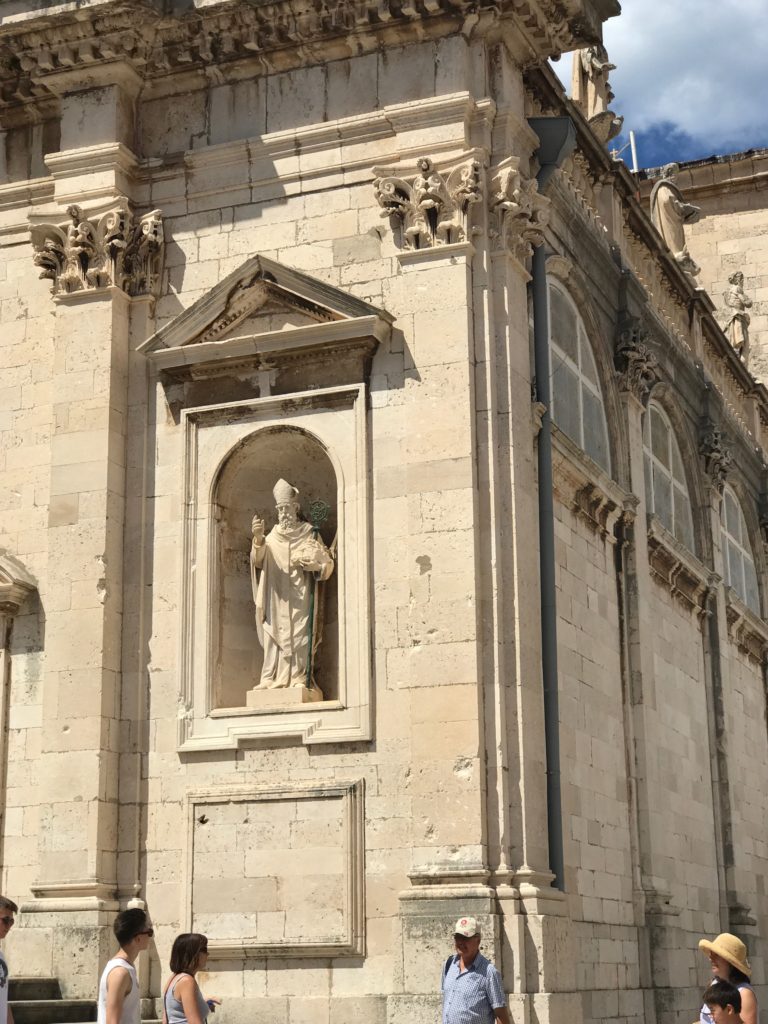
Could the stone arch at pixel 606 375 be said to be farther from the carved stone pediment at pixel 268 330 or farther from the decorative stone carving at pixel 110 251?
the decorative stone carving at pixel 110 251

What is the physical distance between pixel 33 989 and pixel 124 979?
5.66m

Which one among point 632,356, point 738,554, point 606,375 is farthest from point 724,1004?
point 738,554

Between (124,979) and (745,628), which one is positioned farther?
(745,628)

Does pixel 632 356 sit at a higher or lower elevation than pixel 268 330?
higher

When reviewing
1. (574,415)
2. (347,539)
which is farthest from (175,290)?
(574,415)

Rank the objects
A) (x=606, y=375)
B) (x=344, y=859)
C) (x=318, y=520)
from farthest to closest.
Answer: (x=606, y=375) < (x=318, y=520) < (x=344, y=859)

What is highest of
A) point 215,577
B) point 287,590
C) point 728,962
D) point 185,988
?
point 215,577

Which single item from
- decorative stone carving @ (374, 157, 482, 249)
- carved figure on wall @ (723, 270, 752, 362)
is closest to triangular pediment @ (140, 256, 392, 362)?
decorative stone carving @ (374, 157, 482, 249)

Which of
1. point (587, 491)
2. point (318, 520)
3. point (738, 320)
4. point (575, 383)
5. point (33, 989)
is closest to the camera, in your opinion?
point (33, 989)

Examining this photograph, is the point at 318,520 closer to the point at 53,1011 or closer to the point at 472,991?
the point at 53,1011

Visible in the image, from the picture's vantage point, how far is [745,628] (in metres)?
24.9

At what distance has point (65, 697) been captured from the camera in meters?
15.8

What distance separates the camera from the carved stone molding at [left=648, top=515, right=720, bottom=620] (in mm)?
20375

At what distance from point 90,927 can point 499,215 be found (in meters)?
7.62
